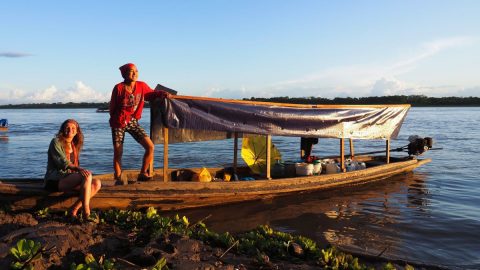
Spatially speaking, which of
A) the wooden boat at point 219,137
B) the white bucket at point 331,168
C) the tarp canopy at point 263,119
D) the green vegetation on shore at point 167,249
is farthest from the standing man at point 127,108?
the white bucket at point 331,168

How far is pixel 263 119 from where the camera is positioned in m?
8.31

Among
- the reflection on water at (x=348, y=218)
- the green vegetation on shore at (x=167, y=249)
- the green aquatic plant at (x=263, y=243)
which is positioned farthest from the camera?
the reflection on water at (x=348, y=218)

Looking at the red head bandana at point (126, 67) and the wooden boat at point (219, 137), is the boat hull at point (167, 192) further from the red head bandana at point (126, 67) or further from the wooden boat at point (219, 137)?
the red head bandana at point (126, 67)

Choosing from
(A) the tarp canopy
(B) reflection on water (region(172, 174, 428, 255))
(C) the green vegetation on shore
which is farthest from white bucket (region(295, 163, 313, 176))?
(C) the green vegetation on shore

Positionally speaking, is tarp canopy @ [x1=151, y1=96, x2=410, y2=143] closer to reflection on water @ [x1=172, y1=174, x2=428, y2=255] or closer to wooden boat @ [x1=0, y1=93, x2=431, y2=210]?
wooden boat @ [x1=0, y1=93, x2=431, y2=210]

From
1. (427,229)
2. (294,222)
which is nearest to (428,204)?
(427,229)

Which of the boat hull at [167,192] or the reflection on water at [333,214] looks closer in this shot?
the boat hull at [167,192]

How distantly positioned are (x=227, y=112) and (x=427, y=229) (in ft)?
13.8

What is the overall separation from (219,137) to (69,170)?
4150mm

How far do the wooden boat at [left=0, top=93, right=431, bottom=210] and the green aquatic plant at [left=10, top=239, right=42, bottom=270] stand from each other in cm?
223

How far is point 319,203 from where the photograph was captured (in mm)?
8727

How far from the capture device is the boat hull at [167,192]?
5.85 m

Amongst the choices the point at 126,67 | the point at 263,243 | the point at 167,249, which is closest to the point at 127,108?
the point at 126,67

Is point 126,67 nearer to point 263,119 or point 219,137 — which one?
point 263,119
